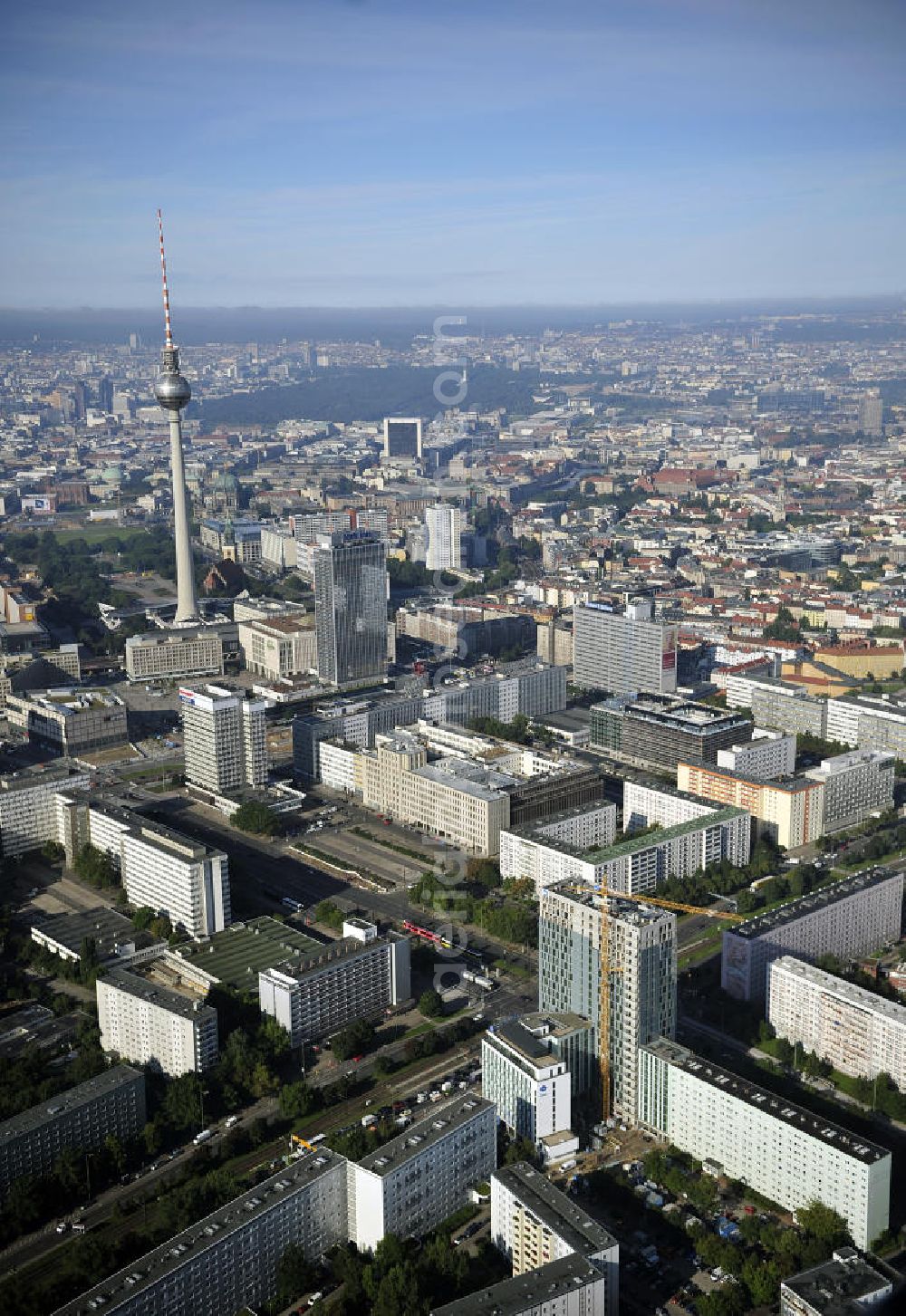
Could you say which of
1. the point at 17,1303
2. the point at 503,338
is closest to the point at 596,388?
the point at 503,338

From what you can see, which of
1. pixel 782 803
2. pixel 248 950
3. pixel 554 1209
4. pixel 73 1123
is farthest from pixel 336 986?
pixel 782 803

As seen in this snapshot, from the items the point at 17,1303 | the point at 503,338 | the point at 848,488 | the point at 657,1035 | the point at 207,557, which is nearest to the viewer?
the point at 17,1303

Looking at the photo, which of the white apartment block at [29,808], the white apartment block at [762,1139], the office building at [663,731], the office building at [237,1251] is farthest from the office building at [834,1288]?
the white apartment block at [29,808]

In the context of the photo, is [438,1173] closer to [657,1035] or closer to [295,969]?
[657,1035]

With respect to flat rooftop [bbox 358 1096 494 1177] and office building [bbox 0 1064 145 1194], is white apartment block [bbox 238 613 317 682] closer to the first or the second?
office building [bbox 0 1064 145 1194]

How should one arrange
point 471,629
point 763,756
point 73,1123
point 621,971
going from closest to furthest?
1. point 73,1123
2. point 621,971
3. point 763,756
4. point 471,629

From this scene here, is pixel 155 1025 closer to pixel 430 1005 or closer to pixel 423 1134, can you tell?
pixel 430 1005

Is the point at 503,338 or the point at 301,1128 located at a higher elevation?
the point at 503,338
